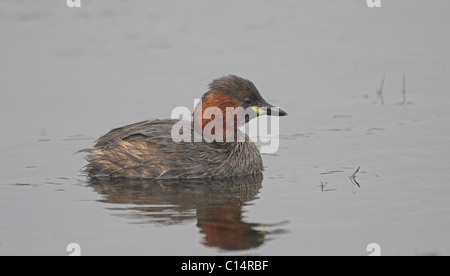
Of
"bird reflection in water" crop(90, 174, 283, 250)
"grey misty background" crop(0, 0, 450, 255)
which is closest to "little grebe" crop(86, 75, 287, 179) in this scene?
"bird reflection in water" crop(90, 174, 283, 250)

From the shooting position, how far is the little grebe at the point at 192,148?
9.88m

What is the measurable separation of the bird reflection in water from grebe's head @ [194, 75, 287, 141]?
28.9 inches

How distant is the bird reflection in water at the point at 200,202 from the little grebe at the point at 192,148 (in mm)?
133

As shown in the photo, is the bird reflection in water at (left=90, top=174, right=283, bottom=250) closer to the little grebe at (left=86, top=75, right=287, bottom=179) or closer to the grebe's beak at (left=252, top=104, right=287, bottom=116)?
the little grebe at (left=86, top=75, right=287, bottom=179)

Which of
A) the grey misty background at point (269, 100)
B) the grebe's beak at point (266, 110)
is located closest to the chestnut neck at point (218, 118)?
the grebe's beak at point (266, 110)

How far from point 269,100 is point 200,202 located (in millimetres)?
4213

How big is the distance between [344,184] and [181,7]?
8.47 meters

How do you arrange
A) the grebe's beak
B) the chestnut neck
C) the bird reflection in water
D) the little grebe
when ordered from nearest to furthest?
the bird reflection in water
the little grebe
the chestnut neck
the grebe's beak

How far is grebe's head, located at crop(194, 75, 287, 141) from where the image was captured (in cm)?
1011

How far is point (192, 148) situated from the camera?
9.94 metres

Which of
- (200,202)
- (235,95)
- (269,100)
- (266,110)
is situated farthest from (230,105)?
(269,100)

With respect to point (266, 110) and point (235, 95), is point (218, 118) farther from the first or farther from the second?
point (266, 110)

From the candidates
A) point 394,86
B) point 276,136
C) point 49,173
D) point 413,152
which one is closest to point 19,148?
point 49,173

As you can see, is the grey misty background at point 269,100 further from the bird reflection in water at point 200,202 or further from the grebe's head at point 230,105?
the grebe's head at point 230,105
